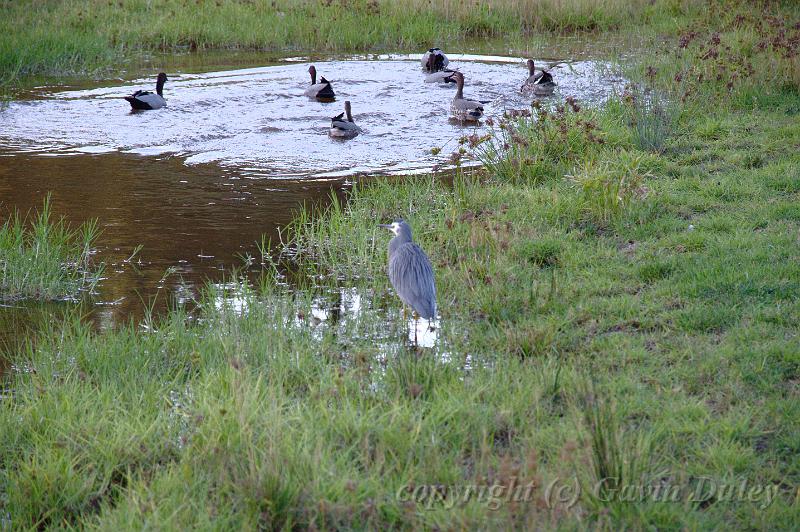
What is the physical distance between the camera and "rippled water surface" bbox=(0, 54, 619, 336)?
8.45 meters

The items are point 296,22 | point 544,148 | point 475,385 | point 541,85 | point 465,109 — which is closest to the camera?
point 475,385

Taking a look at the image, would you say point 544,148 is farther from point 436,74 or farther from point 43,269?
point 436,74

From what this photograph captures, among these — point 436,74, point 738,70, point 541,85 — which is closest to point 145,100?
point 436,74

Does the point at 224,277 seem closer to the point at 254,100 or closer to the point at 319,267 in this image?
the point at 319,267

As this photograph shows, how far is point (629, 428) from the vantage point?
4328mm

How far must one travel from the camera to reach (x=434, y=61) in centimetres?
1661

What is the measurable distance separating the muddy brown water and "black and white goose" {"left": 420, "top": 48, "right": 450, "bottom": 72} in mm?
470

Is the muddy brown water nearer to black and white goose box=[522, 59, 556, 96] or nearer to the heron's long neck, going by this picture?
black and white goose box=[522, 59, 556, 96]

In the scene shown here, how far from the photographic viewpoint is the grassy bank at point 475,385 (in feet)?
12.3

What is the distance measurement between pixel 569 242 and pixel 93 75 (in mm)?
12554

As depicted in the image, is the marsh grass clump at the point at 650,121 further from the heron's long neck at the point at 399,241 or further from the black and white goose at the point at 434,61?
the black and white goose at the point at 434,61

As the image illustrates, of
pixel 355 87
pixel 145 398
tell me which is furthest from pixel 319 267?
pixel 355 87

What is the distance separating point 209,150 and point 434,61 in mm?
6007

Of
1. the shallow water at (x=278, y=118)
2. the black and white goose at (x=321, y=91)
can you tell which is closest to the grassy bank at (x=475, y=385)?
the shallow water at (x=278, y=118)
